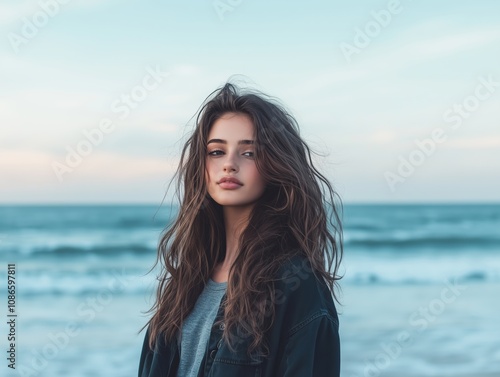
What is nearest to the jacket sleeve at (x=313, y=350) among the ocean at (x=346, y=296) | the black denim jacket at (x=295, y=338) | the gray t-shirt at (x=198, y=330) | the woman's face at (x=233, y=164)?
the black denim jacket at (x=295, y=338)

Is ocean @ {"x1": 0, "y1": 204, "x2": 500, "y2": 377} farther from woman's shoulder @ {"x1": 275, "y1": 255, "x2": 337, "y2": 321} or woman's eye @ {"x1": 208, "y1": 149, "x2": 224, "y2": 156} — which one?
woman's shoulder @ {"x1": 275, "y1": 255, "x2": 337, "y2": 321}

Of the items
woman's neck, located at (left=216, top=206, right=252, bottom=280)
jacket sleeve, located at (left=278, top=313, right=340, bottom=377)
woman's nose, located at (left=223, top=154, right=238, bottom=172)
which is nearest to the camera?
jacket sleeve, located at (left=278, top=313, right=340, bottom=377)

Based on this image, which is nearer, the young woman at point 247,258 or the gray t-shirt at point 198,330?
the young woman at point 247,258

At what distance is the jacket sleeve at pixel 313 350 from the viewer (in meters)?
2.25

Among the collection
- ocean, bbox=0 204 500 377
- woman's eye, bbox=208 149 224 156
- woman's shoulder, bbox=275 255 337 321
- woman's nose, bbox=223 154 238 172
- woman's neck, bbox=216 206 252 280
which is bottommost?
woman's shoulder, bbox=275 255 337 321

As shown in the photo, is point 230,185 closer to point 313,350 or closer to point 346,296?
point 313,350

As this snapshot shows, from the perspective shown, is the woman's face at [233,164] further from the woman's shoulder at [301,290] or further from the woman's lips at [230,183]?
the woman's shoulder at [301,290]

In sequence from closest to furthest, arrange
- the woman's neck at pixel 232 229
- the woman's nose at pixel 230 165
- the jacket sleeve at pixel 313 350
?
the jacket sleeve at pixel 313 350 → the woman's nose at pixel 230 165 → the woman's neck at pixel 232 229

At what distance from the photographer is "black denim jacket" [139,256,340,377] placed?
229 cm

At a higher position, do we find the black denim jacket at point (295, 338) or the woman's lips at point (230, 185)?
the woman's lips at point (230, 185)

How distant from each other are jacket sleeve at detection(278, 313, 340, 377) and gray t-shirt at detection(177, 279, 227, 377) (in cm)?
31

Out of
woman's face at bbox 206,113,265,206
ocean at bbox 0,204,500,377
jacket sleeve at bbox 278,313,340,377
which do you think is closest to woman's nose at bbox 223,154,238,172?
woman's face at bbox 206,113,265,206

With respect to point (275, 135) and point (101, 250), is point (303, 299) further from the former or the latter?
point (101, 250)

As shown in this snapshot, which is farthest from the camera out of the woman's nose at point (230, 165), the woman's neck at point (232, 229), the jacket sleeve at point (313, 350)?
the woman's neck at point (232, 229)
